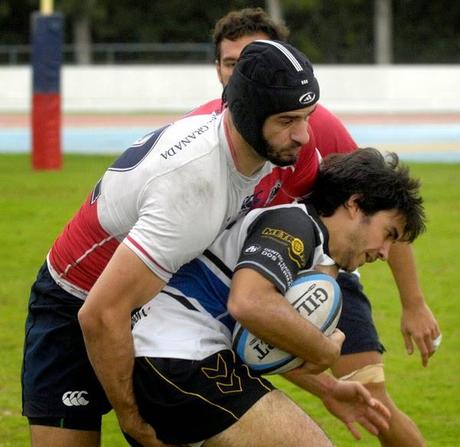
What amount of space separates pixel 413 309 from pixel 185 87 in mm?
32375

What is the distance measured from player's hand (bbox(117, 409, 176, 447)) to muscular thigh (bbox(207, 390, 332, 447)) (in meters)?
0.21

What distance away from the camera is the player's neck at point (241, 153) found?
405 cm

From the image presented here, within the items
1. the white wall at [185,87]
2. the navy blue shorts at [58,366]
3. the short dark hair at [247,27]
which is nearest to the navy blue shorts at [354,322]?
the navy blue shorts at [58,366]

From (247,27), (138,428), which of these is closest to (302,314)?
(138,428)

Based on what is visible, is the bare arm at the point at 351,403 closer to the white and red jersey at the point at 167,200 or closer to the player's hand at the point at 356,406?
the player's hand at the point at 356,406

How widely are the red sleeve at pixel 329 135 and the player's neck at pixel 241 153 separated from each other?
145 centimetres

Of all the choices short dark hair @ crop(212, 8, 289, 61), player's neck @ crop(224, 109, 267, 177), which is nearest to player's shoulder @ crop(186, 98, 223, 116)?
player's neck @ crop(224, 109, 267, 177)

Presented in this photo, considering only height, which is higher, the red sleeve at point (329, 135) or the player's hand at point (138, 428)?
the red sleeve at point (329, 135)

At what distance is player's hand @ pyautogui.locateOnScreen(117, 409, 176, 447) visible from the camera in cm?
409

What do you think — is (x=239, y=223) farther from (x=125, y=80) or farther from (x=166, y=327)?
(x=125, y=80)

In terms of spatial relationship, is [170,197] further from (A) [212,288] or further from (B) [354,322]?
(B) [354,322]

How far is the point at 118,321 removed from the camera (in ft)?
12.9

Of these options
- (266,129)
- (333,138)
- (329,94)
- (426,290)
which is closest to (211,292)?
(266,129)

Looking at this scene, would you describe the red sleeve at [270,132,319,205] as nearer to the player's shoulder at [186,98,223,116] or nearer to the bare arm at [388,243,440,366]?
the player's shoulder at [186,98,223,116]
